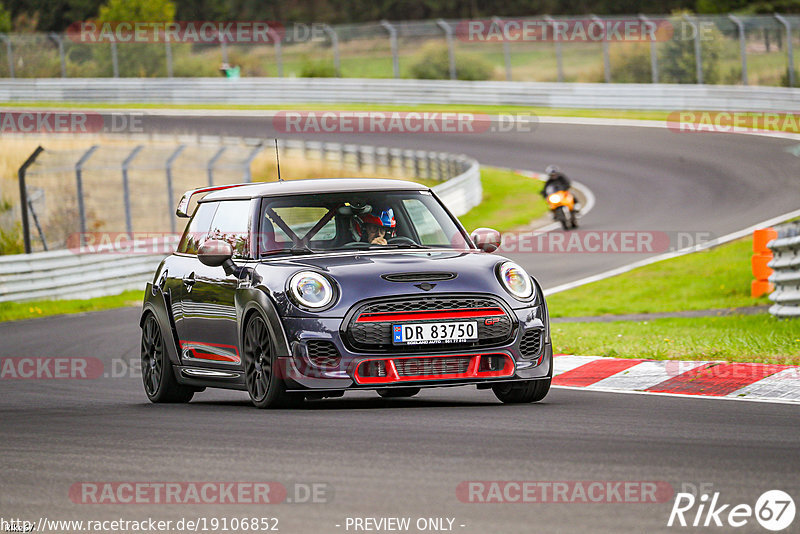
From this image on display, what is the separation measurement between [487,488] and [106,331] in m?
11.7

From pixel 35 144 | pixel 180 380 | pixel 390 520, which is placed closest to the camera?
pixel 390 520

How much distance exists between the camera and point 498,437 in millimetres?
7133

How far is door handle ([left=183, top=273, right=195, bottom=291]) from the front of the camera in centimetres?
991

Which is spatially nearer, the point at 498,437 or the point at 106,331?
the point at 498,437

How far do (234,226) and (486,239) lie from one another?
5.77ft

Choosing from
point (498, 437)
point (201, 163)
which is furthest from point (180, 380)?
point (201, 163)

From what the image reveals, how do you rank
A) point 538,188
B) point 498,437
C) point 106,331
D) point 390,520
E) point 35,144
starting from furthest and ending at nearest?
point 35,144
point 538,188
point 106,331
point 498,437
point 390,520

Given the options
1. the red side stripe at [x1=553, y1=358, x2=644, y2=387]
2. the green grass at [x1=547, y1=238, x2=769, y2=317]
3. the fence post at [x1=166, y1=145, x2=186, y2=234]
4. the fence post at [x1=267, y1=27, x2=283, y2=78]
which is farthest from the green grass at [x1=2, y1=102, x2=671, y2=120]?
the red side stripe at [x1=553, y1=358, x2=644, y2=387]

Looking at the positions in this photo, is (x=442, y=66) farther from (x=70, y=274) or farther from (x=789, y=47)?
(x=70, y=274)

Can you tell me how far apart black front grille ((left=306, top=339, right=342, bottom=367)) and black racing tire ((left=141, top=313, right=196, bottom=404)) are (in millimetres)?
2093

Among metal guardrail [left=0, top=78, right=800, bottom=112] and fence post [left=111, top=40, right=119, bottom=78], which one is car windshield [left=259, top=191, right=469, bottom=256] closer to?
metal guardrail [left=0, top=78, right=800, bottom=112]

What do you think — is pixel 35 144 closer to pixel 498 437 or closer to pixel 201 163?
pixel 201 163

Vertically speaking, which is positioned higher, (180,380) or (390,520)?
(390,520)

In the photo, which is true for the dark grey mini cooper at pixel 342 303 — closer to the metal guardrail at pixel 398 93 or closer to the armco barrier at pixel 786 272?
the armco barrier at pixel 786 272
